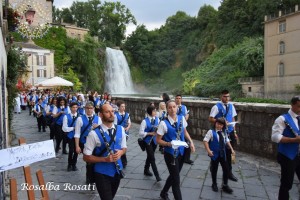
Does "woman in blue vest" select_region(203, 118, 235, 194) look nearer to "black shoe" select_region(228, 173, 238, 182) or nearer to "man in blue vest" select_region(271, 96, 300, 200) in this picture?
"black shoe" select_region(228, 173, 238, 182)

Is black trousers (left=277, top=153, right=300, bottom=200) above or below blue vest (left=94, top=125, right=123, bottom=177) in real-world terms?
below

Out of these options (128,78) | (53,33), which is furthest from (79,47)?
(128,78)

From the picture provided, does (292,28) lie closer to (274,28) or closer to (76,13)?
(274,28)

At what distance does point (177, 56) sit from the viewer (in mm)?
71750

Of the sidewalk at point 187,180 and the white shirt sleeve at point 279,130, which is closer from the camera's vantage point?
the white shirt sleeve at point 279,130

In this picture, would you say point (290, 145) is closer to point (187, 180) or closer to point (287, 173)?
point (287, 173)

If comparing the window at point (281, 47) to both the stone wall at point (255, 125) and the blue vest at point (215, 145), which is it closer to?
the stone wall at point (255, 125)

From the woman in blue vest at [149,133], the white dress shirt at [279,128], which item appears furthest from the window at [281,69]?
the white dress shirt at [279,128]

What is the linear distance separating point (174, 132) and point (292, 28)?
39419 mm

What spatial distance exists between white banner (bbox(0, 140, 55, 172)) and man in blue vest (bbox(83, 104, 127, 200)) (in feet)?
1.73

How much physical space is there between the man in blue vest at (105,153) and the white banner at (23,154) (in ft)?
1.73

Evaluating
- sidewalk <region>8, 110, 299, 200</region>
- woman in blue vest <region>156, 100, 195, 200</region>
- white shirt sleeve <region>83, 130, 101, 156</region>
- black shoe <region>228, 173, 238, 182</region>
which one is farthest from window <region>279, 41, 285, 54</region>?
white shirt sleeve <region>83, 130, 101, 156</region>

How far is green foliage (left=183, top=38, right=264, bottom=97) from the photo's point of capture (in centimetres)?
4338

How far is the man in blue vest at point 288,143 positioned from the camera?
412 centimetres
